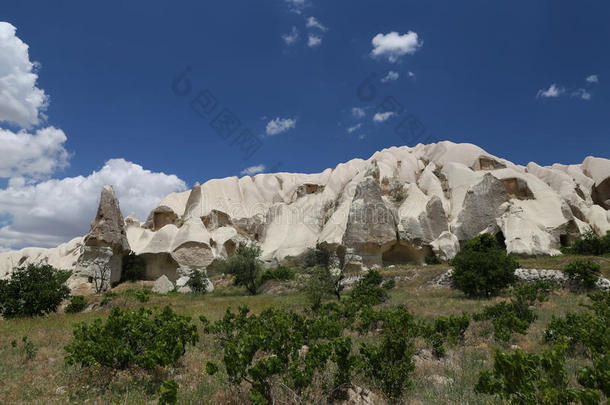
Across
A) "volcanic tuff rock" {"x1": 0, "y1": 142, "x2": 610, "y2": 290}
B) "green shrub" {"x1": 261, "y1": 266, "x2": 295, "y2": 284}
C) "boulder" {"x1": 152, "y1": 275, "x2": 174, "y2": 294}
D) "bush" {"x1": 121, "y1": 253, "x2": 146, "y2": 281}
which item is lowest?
"boulder" {"x1": 152, "y1": 275, "x2": 174, "y2": 294}

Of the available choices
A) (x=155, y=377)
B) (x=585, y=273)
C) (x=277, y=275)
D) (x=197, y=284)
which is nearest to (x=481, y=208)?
(x=585, y=273)

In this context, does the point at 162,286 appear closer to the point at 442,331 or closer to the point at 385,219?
the point at 385,219

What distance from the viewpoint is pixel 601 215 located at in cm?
3841

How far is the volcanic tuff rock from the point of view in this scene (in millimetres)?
32406

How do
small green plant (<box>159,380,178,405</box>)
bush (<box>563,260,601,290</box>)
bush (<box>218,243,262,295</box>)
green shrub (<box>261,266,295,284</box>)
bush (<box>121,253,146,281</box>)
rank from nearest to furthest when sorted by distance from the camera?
small green plant (<box>159,380,178,405</box>)
bush (<box>563,260,601,290</box>)
bush (<box>218,243,262,295</box>)
green shrub (<box>261,266,295,284</box>)
bush (<box>121,253,146,281</box>)

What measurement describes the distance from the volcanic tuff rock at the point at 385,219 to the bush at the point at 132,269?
64.6 inches

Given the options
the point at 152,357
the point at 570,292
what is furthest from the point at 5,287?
the point at 570,292

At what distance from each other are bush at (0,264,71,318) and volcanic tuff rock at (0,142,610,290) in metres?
10.6

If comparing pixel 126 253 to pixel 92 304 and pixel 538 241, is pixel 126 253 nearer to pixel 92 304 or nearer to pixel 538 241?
pixel 92 304

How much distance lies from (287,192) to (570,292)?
54.6 m

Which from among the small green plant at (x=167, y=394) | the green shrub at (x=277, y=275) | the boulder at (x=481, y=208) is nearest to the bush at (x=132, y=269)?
the green shrub at (x=277, y=275)

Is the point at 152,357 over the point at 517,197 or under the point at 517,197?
under

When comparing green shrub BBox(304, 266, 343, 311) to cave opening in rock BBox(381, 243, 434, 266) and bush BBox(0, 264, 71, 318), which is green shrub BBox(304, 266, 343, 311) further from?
cave opening in rock BBox(381, 243, 434, 266)

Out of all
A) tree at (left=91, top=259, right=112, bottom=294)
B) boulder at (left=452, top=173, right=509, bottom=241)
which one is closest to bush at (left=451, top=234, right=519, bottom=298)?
boulder at (left=452, top=173, right=509, bottom=241)
